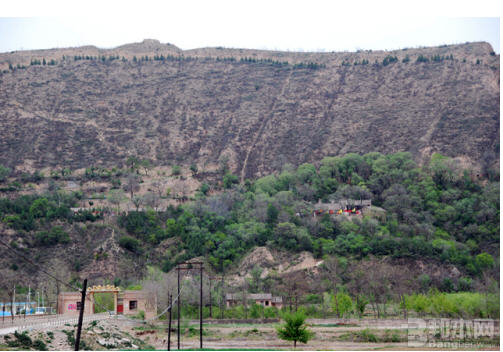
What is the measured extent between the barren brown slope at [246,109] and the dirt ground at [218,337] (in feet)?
187

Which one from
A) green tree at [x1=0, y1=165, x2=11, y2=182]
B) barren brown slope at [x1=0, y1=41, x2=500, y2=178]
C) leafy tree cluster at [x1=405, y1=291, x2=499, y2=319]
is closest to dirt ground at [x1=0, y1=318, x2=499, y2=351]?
leafy tree cluster at [x1=405, y1=291, x2=499, y2=319]

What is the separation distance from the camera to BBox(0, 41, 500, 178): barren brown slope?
103m

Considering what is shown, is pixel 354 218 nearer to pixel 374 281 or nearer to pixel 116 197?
pixel 374 281

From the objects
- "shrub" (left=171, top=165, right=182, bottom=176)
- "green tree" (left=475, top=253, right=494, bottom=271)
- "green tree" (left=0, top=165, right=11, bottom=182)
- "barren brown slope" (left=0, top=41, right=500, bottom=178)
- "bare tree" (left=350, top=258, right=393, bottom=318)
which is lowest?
"bare tree" (left=350, top=258, right=393, bottom=318)

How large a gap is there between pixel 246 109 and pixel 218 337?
248 ft

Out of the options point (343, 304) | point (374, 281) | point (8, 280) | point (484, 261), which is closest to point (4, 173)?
point (8, 280)

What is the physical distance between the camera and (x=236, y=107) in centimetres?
11712

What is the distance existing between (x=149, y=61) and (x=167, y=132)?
20585mm

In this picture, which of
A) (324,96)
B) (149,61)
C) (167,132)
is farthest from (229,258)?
(149,61)

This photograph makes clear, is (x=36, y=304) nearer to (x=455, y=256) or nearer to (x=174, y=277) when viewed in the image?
(x=174, y=277)

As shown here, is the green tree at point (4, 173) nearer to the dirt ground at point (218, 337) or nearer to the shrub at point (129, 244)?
the shrub at point (129, 244)

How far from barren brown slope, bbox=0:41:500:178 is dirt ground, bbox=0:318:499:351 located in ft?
187

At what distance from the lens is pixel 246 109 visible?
11675 cm

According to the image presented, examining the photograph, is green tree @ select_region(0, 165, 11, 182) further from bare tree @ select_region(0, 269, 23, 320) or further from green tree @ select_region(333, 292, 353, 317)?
green tree @ select_region(333, 292, 353, 317)
